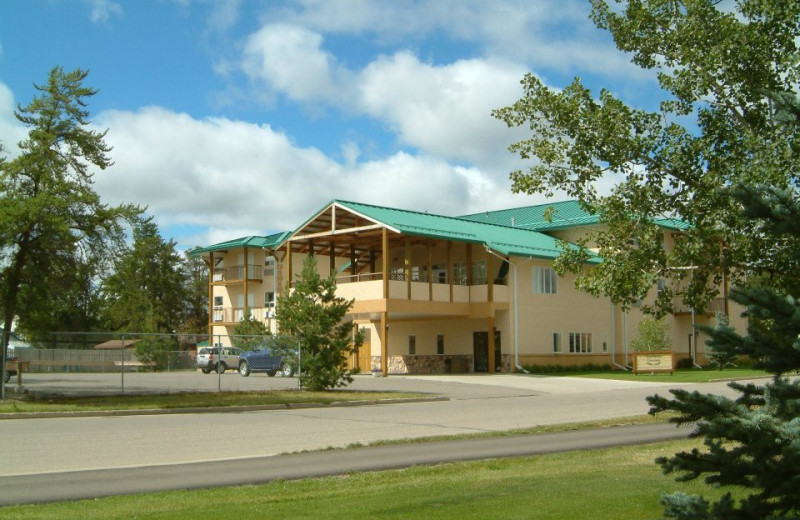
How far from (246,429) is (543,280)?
3086 cm

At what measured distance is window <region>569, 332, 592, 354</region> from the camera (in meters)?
49.4

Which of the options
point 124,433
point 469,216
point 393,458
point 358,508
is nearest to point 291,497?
point 358,508

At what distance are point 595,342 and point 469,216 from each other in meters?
17.2

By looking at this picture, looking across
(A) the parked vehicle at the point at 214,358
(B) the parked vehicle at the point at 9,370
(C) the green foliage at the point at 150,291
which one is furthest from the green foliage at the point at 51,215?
(C) the green foliage at the point at 150,291

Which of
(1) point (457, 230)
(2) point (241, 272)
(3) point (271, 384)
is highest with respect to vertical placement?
(1) point (457, 230)

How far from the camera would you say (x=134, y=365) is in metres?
28.3

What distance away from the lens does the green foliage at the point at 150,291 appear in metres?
79.7

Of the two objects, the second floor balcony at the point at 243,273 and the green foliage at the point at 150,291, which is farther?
the green foliage at the point at 150,291

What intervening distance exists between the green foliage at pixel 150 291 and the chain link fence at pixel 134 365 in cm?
4694

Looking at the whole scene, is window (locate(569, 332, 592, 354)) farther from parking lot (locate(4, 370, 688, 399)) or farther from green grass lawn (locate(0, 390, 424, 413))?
green grass lawn (locate(0, 390, 424, 413))

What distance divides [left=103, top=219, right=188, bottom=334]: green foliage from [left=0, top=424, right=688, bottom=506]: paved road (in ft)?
210

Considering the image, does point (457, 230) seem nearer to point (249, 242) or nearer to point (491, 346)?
point (491, 346)

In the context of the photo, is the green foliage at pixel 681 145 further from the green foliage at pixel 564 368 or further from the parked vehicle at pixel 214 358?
the green foliage at pixel 564 368

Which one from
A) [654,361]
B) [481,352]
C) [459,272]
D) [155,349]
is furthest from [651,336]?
[155,349]
